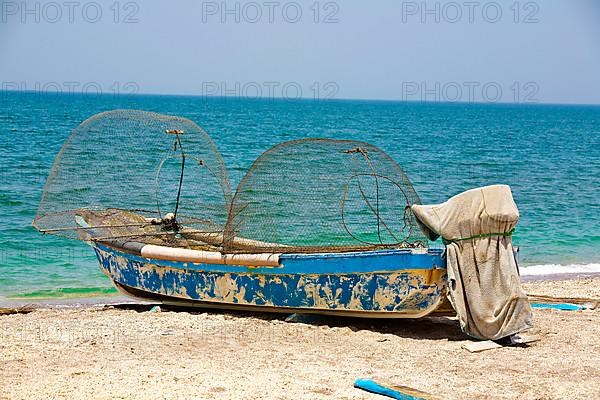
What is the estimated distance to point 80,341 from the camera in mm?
7453

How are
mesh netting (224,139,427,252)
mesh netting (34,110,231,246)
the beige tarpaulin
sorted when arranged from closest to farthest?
the beige tarpaulin, mesh netting (224,139,427,252), mesh netting (34,110,231,246)

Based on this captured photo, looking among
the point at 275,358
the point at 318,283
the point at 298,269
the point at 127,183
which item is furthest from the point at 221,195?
the point at 275,358

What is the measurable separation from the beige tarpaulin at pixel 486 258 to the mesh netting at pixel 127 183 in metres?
3.62

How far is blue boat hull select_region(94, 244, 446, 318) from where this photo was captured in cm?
729

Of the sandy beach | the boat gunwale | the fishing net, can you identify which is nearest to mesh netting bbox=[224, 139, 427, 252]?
the fishing net

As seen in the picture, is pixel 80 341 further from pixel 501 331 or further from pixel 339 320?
pixel 501 331

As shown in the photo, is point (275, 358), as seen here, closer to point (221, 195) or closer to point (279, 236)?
point (279, 236)

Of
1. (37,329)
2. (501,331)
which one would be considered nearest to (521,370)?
(501,331)

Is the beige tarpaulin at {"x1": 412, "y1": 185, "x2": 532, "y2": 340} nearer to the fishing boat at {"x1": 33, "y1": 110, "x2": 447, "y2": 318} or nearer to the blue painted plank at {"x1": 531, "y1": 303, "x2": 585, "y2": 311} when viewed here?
the fishing boat at {"x1": 33, "y1": 110, "x2": 447, "y2": 318}

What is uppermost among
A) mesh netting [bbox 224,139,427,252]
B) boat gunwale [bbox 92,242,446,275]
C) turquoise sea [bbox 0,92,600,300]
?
mesh netting [bbox 224,139,427,252]

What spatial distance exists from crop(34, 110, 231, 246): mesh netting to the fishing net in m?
0.02

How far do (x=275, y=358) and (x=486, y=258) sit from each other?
202 cm

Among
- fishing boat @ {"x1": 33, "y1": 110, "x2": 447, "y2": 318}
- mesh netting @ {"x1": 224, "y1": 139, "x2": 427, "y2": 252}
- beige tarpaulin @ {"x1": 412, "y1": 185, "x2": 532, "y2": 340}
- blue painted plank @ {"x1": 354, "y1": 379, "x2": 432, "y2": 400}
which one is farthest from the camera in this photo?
mesh netting @ {"x1": 224, "y1": 139, "x2": 427, "y2": 252}

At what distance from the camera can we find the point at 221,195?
10.6 m
